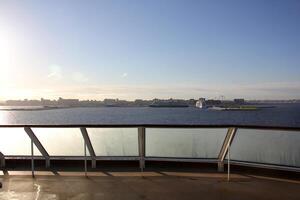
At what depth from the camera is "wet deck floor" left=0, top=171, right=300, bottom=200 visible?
4707mm

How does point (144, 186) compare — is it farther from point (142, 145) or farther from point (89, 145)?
point (89, 145)

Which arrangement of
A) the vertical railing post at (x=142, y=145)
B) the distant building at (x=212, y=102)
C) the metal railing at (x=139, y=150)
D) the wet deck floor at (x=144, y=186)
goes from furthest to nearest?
the distant building at (x=212, y=102)
the vertical railing post at (x=142, y=145)
the metal railing at (x=139, y=150)
the wet deck floor at (x=144, y=186)

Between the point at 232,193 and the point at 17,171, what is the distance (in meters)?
3.59

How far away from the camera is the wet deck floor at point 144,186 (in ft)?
15.4

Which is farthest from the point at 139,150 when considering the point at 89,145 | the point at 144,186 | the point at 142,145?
the point at 144,186

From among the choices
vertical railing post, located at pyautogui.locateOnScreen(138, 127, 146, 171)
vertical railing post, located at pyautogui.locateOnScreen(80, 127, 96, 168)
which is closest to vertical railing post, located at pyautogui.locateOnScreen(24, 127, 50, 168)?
vertical railing post, located at pyautogui.locateOnScreen(80, 127, 96, 168)

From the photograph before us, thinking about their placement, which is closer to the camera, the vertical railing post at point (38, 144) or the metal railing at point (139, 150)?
the metal railing at point (139, 150)

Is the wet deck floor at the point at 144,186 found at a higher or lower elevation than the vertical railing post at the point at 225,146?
lower

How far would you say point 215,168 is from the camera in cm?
633

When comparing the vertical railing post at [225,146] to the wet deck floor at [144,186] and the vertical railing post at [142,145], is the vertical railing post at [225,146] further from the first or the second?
the vertical railing post at [142,145]

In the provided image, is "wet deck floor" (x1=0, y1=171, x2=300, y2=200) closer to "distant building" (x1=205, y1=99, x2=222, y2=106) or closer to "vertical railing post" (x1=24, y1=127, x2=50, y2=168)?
"vertical railing post" (x1=24, y1=127, x2=50, y2=168)

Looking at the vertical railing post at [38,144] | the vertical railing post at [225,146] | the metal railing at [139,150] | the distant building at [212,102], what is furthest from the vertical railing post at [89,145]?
the distant building at [212,102]

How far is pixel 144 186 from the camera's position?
515 cm

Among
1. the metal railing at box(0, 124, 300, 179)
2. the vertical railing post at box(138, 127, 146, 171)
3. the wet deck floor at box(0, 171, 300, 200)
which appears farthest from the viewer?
the vertical railing post at box(138, 127, 146, 171)
